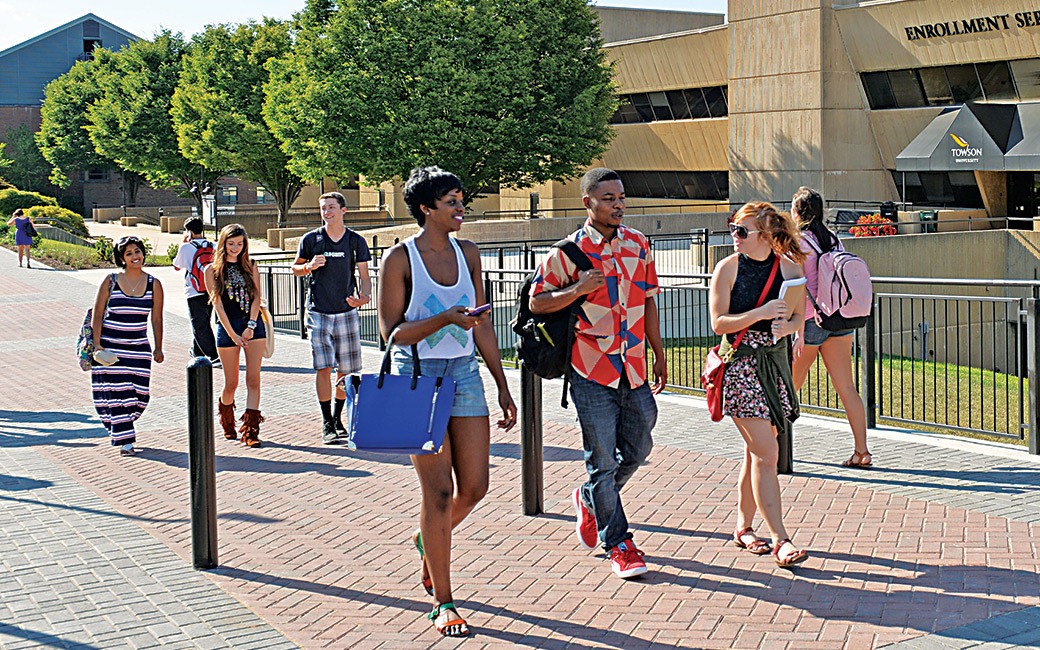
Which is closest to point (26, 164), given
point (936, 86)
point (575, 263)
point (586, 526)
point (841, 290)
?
point (936, 86)

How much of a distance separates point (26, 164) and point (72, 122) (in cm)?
917

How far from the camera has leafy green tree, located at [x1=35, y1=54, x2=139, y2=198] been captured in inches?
2699

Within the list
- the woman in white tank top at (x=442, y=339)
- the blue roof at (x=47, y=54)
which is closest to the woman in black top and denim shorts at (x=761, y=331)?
the woman in white tank top at (x=442, y=339)

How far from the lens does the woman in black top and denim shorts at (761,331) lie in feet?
18.8

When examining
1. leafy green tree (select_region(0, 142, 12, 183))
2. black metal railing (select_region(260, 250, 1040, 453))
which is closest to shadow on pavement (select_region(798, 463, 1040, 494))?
black metal railing (select_region(260, 250, 1040, 453))

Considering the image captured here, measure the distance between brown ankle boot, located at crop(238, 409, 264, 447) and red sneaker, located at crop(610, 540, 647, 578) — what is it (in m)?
4.31

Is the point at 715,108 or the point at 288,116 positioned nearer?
the point at 288,116

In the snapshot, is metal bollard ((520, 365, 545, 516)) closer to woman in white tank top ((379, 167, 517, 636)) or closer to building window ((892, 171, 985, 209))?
woman in white tank top ((379, 167, 517, 636))

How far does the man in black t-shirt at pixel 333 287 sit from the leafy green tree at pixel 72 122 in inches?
2503

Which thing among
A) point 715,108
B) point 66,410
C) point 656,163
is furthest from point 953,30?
point 66,410

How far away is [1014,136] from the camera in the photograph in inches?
1428

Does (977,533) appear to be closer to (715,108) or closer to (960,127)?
(960,127)

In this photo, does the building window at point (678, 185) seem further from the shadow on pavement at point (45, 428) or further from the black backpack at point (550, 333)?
the black backpack at point (550, 333)

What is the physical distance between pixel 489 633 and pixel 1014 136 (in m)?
35.9
